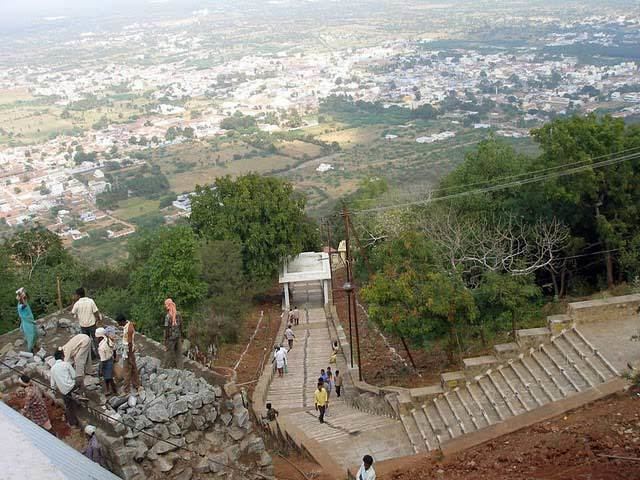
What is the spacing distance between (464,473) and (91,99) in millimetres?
141186

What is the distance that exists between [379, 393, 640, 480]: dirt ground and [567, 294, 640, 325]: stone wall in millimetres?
2639

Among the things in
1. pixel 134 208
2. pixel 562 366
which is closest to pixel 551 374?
pixel 562 366

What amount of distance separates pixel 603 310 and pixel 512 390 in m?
2.65

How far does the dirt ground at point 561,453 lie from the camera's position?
9.16 metres

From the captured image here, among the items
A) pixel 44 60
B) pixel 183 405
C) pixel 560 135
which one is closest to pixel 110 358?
pixel 183 405

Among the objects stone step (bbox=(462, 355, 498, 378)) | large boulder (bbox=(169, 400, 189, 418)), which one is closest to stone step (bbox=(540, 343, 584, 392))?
stone step (bbox=(462, 355, 498, 378))

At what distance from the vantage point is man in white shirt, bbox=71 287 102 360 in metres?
11.9

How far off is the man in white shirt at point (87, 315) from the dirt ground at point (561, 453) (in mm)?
5221

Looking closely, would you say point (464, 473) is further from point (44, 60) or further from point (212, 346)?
point (44, 60)

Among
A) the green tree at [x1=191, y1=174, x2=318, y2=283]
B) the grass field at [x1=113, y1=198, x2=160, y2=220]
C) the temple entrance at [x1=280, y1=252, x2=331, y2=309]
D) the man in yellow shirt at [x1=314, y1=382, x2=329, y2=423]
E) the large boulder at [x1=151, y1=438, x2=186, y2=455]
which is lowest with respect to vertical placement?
the grass field at [x1=113, y1=198, x2=160, y2=220]

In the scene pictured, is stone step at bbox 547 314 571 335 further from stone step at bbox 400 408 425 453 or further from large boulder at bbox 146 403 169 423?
large boulder at bbox 146 403 169 423

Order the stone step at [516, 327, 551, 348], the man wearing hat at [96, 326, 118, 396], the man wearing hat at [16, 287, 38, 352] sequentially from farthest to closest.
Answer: the stone step at [516, 327, 551, 348] → the man wearing hat at [16, 287, 38, 352] → the man wearing hat at [96, 326, 118, 396]

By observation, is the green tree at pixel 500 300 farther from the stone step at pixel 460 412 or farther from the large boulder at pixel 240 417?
the large boulder at pixel 240 417

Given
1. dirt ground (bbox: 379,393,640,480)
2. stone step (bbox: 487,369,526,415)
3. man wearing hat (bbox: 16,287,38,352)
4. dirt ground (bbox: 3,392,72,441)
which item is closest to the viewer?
dirt ground (bbox: 379,393,640,480)
